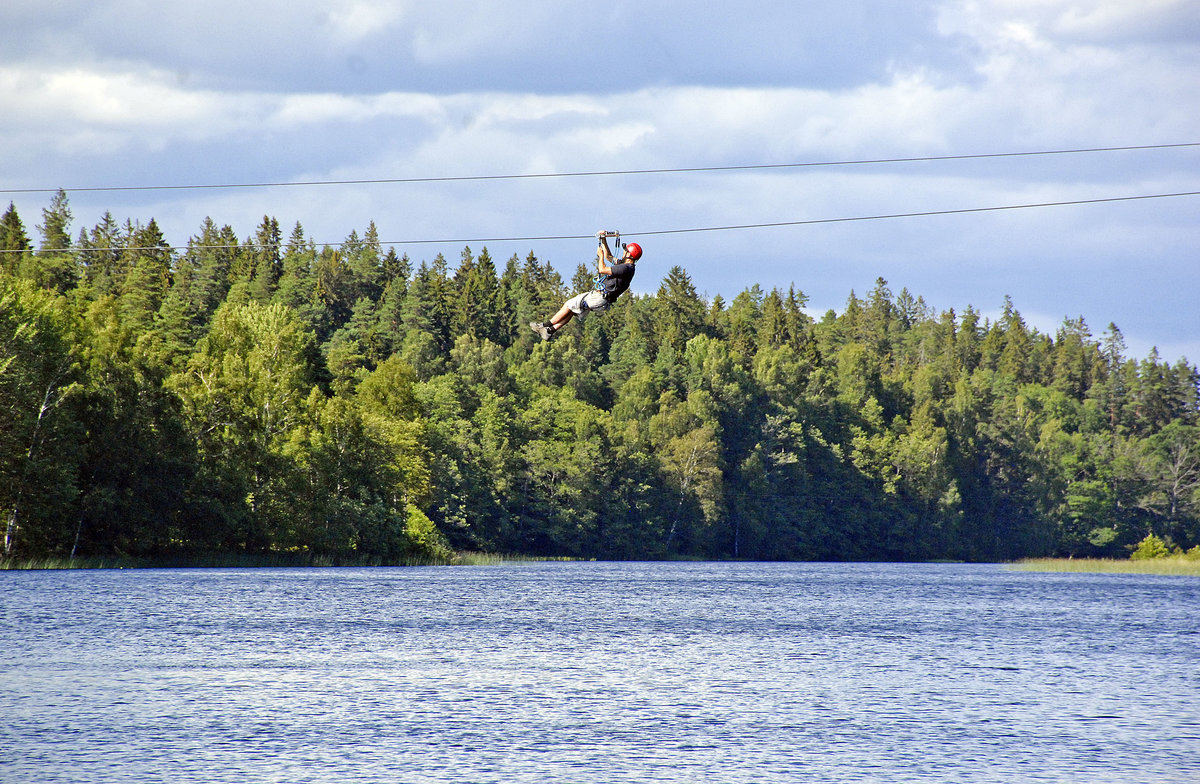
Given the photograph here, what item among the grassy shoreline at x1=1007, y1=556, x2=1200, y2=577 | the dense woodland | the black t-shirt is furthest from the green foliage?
the black t-shirt

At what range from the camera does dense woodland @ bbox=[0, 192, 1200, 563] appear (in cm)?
6969

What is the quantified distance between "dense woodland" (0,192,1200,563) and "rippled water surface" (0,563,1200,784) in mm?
10400

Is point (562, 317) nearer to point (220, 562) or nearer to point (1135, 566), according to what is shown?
point (220, 562)

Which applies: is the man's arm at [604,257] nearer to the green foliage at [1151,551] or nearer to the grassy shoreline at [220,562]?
the grassy shoreline at [220,562]

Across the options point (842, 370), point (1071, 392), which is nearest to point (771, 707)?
point (842, 370)

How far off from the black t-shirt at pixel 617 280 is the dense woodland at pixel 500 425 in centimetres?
4534

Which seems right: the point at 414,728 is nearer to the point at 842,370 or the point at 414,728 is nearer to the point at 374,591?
the point at 374,591

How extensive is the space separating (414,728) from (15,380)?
41.6 meters

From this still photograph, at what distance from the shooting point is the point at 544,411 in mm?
114750

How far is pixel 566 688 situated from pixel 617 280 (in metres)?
13.0

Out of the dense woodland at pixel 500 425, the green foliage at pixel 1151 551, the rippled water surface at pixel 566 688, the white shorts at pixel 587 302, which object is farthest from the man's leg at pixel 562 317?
the green foliage at pixel 1151 551

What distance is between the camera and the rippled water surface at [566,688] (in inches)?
992

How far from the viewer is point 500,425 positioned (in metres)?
106

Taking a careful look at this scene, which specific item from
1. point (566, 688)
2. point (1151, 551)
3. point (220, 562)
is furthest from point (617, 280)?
point (1151, 551)
